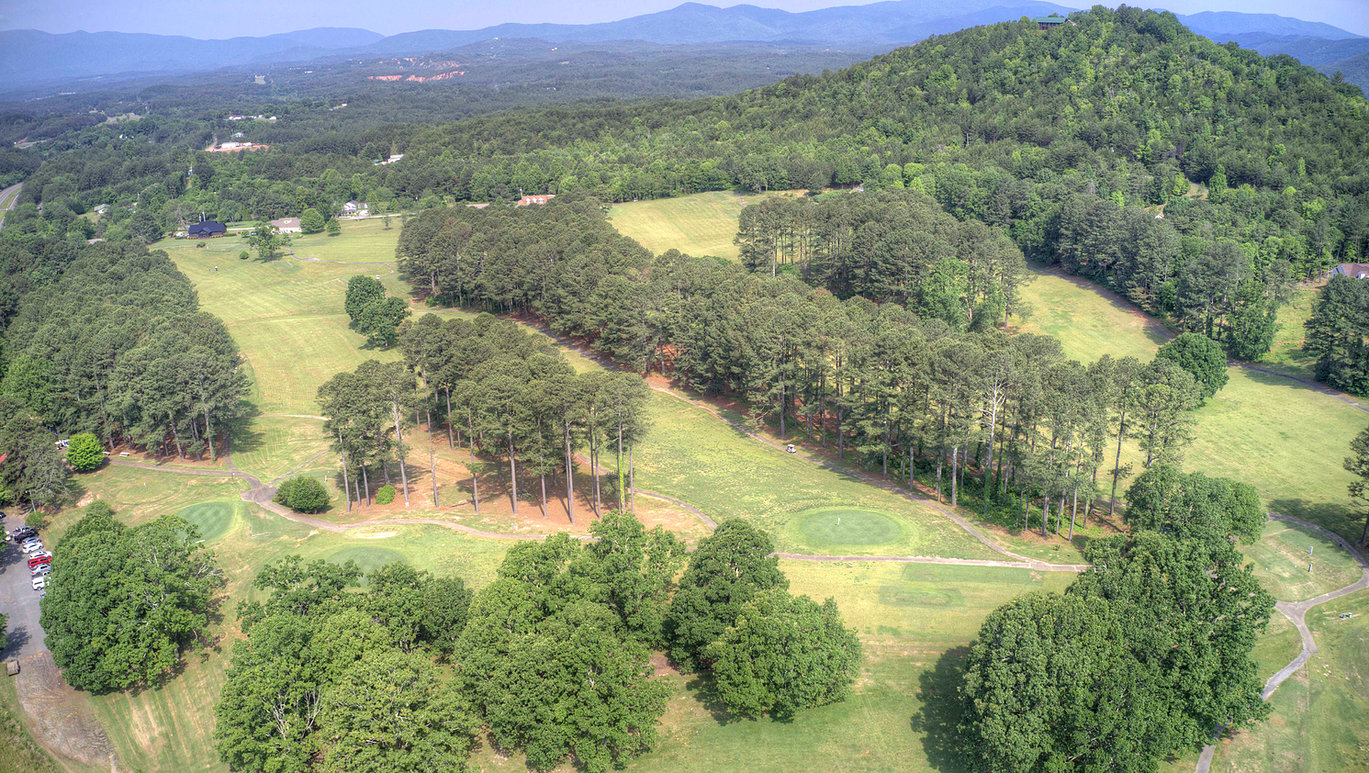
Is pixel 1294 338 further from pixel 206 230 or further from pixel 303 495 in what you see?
pixel 206 230

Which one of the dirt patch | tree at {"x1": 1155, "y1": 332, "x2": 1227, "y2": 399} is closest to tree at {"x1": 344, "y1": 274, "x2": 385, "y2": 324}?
the dirt patch

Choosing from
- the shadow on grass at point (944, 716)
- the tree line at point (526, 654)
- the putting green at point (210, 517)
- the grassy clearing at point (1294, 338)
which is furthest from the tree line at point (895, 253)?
the putting green at point (210, 517)

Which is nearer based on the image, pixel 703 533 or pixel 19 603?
pixel 19 603

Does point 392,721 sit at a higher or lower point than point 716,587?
lower

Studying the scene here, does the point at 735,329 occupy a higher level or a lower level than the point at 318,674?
higher

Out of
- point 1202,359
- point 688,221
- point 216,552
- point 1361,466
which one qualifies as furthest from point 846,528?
point 688,221

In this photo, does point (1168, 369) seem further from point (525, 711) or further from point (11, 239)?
point (11, 239)

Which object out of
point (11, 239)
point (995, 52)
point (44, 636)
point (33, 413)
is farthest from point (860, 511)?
point (995, 52)

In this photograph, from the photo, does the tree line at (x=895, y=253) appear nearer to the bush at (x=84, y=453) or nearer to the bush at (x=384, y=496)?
the bush at (x=384, y=496)
